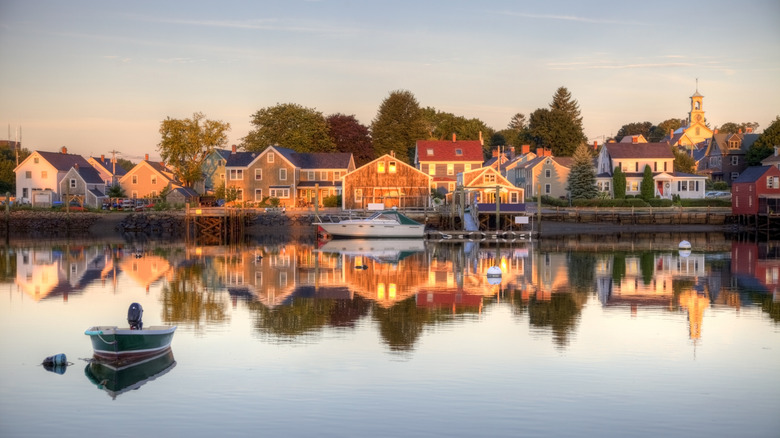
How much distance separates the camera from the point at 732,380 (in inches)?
758

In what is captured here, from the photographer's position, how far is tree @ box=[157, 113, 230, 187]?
99625mm

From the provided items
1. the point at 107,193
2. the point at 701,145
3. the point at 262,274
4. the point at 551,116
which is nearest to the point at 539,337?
the point at 262,274

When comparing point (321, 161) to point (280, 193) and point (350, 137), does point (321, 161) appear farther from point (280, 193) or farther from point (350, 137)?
point (350, 137)

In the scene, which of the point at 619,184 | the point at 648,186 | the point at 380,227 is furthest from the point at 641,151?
the point at 380,227

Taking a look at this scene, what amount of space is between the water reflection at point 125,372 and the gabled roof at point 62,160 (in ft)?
286

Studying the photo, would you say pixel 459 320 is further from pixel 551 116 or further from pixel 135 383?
pixel 551 116

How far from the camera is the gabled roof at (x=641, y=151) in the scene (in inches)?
3895

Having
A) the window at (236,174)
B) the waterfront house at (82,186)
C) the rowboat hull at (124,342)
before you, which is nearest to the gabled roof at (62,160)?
the waterfront house at (82,186)

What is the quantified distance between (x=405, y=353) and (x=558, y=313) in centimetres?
869

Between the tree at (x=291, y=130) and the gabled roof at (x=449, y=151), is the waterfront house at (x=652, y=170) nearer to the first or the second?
the gabled roof at (x=449, y=151)

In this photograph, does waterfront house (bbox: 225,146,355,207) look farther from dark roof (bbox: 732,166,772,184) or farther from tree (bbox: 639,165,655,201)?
dark roof (bbox: 732,166,772,184)

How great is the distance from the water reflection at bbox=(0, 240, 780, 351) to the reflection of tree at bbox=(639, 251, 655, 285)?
0.23 ft

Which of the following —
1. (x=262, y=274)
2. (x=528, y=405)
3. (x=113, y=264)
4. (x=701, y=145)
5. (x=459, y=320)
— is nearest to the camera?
(x=528, y=405)

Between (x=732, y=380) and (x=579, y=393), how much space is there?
3.94 m
